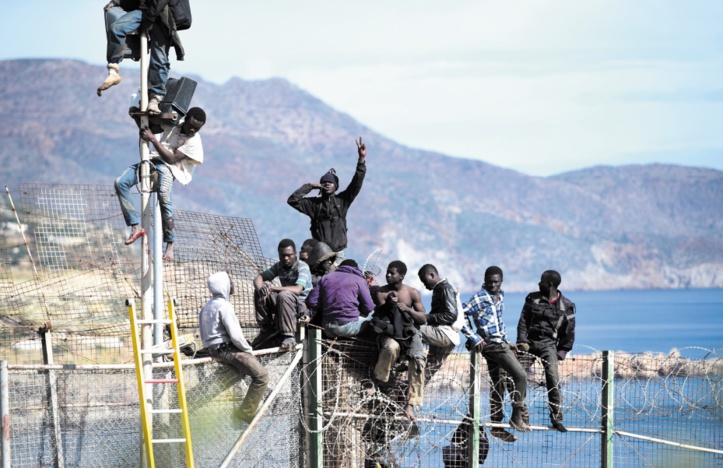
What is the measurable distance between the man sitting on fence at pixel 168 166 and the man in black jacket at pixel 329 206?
6.14 ft

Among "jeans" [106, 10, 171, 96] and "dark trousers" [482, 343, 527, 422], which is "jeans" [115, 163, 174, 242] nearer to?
"jeans" [106, 10, 171, 96]

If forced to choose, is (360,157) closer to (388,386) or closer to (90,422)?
(388,386)

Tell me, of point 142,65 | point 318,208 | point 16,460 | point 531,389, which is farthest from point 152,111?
point 531,389

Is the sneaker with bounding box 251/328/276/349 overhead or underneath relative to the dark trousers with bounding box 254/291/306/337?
underneath

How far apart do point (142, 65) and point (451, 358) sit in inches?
199

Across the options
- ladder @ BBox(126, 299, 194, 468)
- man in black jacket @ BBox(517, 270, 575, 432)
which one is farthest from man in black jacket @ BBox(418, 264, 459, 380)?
ladder @ BBox(126, 299, 194, 468)

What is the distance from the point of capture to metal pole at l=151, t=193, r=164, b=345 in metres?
13.1

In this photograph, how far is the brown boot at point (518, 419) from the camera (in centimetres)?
1352

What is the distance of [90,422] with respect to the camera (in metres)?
12.4

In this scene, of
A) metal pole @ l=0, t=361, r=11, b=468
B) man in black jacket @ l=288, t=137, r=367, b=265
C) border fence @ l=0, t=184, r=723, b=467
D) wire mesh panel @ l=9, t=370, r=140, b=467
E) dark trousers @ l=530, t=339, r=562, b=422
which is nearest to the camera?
metal pole @ l=0, t=361, r=11, b=468

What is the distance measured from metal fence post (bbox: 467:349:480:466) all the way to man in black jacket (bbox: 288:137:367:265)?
102 inches

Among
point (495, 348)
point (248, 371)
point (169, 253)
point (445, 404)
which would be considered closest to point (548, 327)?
point (495, 348)

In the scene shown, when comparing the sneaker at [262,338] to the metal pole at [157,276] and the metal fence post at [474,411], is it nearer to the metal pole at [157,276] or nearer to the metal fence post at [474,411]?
the metal pole at [157,276]

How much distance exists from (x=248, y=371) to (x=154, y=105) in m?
3.33
